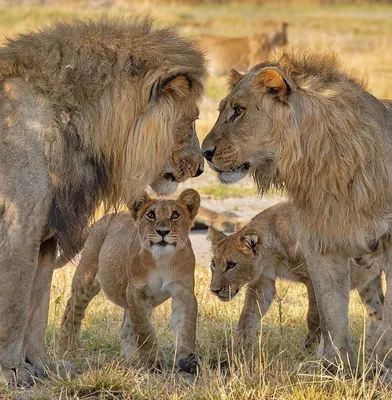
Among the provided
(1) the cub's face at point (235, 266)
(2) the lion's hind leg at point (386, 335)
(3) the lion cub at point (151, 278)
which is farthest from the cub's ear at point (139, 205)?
(2) the lion's hind leg at point (386, 335)

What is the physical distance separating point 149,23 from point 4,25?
19.3 m

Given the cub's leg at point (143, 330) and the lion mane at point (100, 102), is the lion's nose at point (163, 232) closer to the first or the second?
the cub's leg at point (143, 330)

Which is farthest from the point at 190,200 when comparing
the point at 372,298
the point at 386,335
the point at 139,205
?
the point at 386,335

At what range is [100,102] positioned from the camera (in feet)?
16.0

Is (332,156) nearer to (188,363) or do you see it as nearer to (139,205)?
(188,363)

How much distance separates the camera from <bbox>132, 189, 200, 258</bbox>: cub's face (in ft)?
19.4

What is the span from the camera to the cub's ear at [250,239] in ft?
20.7

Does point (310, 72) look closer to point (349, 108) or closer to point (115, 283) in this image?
point (349, 108)

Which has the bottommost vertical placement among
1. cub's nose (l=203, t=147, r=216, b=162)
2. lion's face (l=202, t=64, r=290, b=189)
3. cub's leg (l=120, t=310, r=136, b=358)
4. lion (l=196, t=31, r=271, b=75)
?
lion (l=196, t=31, r=271, b=75)

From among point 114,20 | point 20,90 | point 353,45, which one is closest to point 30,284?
point 20,90

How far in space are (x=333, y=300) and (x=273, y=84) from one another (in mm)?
1041

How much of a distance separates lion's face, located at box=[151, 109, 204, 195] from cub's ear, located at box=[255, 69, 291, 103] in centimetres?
34

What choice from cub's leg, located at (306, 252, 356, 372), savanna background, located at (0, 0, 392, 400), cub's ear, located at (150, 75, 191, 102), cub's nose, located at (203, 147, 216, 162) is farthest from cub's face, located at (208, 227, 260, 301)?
cub's ear, located at (150, 75, 191, 102)

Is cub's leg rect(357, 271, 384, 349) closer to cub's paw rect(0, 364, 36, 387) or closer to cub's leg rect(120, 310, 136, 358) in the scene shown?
cub's leg rect(120, 310, 136, 358)
